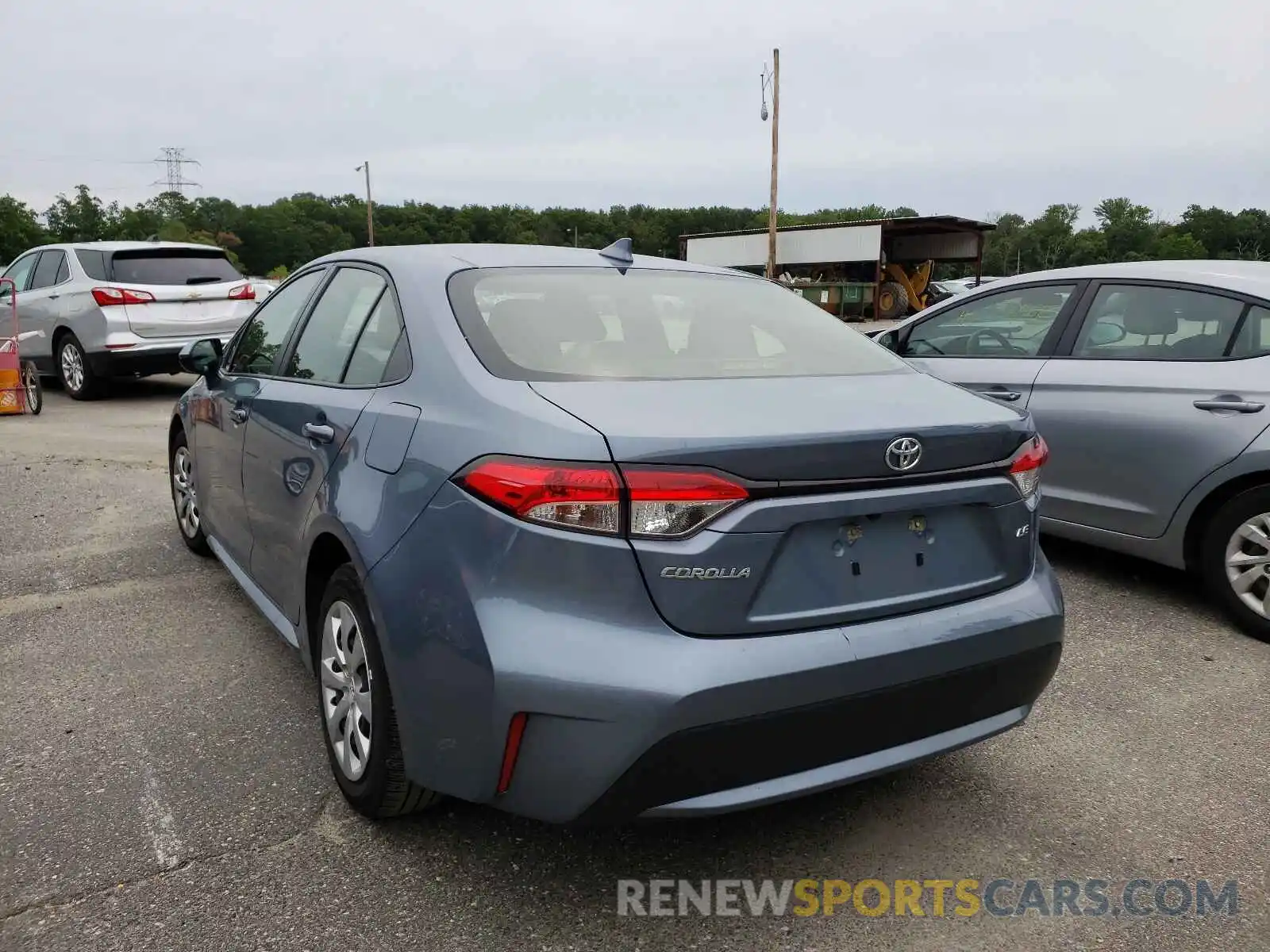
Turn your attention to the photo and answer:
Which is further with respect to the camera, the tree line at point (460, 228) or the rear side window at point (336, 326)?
the tree line at point (460, 228)

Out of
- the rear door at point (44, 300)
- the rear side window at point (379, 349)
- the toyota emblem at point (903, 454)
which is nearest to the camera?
the toyota emblem at point (903, 454)

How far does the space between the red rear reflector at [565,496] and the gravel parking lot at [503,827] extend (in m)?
0.96

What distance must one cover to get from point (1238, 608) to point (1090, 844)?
2015 millimetres

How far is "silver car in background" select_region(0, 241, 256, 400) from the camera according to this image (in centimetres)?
1002

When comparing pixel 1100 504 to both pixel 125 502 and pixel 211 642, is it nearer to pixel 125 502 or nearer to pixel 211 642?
pixel 211 642

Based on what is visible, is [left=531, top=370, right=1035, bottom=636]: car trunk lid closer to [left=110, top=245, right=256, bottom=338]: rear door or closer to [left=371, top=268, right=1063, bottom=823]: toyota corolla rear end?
[left=371, top=268, right=1063, bottom=823]: toyota corolla rear end

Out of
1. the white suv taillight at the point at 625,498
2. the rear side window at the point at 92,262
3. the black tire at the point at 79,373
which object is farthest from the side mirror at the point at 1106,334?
the black tire at the point at 79,373

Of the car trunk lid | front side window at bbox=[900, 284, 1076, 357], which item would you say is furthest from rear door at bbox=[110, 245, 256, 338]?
the car trunk lid

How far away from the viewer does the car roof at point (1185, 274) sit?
14.3 ft

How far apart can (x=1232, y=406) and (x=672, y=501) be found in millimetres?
3217

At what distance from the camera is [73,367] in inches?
420

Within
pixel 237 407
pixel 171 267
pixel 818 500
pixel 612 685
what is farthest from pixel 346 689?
pixel 171 267

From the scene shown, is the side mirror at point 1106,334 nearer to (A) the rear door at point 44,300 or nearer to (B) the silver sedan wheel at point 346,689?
(B) the silver sedan wheel at point 346,689

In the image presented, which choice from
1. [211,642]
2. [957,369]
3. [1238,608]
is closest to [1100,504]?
[1238,608]
